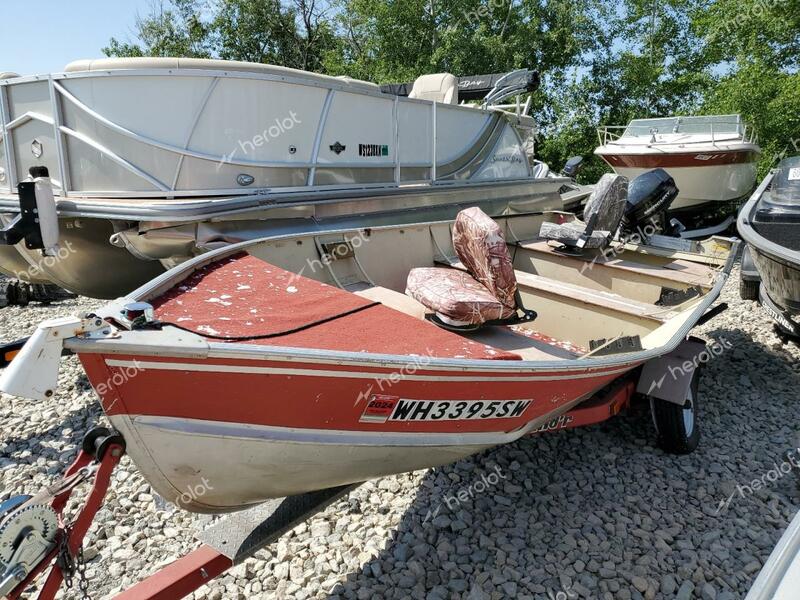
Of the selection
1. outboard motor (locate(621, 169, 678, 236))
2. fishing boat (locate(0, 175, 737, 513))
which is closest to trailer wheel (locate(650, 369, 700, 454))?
fishing boat (locate(0, 175, 737, 513))

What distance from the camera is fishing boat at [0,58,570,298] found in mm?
3654

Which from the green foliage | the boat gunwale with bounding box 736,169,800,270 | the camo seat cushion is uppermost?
the green foliage

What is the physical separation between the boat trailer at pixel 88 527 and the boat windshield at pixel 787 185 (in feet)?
9.42

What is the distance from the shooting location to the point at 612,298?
405 centimetres

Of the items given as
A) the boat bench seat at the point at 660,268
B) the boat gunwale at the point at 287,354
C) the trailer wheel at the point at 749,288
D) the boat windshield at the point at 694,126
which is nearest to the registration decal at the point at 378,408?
the boat gunwale at the point at 287,354

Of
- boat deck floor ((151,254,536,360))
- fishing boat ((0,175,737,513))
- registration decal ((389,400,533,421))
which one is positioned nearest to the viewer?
fishing boat ((0,175,737,513))

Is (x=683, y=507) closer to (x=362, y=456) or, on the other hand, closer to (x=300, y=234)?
(x=362, y=456)

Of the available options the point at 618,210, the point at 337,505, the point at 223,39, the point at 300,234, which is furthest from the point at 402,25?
the point at 337,505

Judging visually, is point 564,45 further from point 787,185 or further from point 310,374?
point 310,374

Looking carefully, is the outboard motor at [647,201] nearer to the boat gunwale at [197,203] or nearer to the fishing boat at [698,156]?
the boat gunwale at [197,203]

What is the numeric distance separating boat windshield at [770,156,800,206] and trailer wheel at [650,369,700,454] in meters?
2.15

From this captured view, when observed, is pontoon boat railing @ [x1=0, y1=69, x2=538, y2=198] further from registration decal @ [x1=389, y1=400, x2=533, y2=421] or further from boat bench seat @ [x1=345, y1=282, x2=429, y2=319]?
registration decal @ [x1=389, y1=400, x2=533, y2=421]

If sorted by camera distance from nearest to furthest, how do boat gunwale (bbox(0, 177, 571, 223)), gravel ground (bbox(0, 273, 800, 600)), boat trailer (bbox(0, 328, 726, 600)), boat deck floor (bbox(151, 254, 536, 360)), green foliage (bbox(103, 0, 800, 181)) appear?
boat trailer (bbox(0, 328, 726, 600)) → boat deck floor (bbox(151, 254, 536, 360)) → gravel ground (bbox(0, 273, 800, 600)) → boat gunwale (bbox(0, 177, 571, 223)) → green foliage (bbox(103, 0, 800, 181))

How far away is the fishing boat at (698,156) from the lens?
30.7 ft
